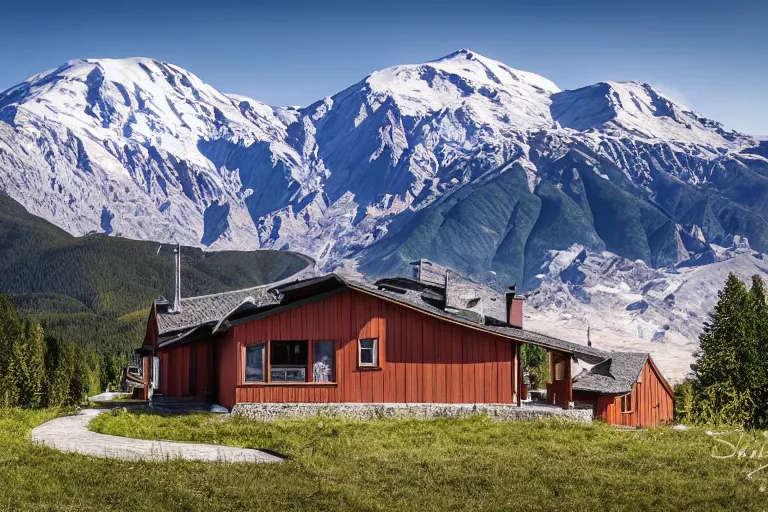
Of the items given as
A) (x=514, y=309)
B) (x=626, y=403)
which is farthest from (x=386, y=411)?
(x=626, y=403)

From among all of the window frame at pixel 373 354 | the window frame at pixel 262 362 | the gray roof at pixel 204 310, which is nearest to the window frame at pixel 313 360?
the window frame at pixel 373 354

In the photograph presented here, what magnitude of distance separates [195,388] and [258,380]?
911cm

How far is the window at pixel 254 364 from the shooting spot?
127 ft

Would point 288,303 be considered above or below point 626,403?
above

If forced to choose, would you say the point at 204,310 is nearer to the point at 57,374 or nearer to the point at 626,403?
the point at 57,374

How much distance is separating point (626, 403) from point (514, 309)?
10466 mm

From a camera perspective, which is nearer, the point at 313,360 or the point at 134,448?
the point at 134,448

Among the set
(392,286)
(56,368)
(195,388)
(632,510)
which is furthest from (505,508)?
(56,368)

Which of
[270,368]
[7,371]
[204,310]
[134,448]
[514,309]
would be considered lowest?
[134,448]

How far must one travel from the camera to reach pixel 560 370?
148 ft

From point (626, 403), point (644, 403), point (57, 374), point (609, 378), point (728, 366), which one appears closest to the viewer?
point (728, 366)

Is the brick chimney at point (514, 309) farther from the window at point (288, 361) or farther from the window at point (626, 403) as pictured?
the window at point (288, 361)

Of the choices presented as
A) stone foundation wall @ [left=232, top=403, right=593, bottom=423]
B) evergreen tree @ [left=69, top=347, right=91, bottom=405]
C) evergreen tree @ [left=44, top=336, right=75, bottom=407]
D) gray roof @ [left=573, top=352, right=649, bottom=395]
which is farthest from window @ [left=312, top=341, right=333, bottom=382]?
evergreen tree @ [left=69, top=347, right=91, bottom=405]

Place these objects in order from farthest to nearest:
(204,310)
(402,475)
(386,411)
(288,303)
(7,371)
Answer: (7,371)
(204,310)
(288,303)
(386,411)
(402,475)
